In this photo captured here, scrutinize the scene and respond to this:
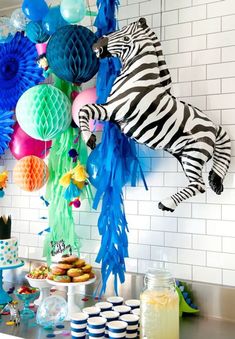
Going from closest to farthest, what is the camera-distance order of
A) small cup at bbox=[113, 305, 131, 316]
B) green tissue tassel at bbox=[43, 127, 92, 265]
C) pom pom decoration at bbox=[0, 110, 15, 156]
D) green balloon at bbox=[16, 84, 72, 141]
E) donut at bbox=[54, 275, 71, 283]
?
small cup at bbox=[113, 305, 131, 316] → donut at bbox=[54, 275, 71, 283] → green balloon at bbox=[16, 84, 72, 141] → green tissue tassel at bbox=[43, 127, 92, 265] → pom pom decoration at bbox=[0, 110, 15, 156]

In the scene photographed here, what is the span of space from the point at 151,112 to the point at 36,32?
624 millimetres

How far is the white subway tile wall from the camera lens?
175cm

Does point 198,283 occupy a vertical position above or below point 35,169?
below

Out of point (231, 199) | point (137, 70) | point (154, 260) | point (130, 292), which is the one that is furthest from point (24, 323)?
point (137, 70)

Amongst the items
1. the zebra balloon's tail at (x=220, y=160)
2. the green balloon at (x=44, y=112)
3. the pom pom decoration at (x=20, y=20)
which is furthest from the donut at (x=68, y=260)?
the pom pom decoration at (x=20, y=20)

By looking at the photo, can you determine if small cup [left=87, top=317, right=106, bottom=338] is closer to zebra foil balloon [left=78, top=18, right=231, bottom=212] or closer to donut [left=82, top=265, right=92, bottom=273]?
donut [left=82, top=265, right=92, bottom=273]

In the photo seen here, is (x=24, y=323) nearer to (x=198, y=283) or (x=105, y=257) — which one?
(x=105, y=257)

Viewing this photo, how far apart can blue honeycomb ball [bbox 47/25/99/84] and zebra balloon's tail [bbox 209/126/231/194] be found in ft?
1.81

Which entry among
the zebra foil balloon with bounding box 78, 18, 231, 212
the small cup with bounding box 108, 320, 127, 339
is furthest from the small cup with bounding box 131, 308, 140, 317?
the zebra foil balloon with bounding box 78, 18, 231, 212

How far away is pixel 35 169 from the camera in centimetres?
186

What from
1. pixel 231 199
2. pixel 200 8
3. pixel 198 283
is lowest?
pixel 198 283

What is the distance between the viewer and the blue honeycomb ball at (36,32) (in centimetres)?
185

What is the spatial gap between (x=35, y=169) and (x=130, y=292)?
634 millimetres

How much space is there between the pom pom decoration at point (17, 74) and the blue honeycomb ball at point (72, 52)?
373 mm
